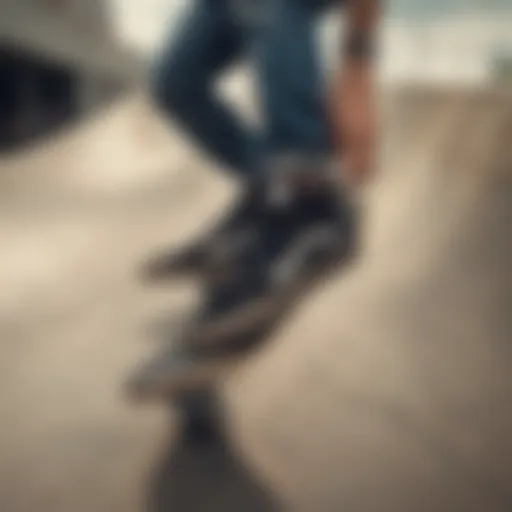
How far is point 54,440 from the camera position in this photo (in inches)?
26.7

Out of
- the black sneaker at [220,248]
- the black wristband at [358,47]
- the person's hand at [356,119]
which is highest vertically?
the black wristband at [358,47]

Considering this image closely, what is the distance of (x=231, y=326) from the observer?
67 cm

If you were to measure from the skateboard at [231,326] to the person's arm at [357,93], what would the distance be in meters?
0.06

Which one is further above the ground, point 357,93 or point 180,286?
point 357,93

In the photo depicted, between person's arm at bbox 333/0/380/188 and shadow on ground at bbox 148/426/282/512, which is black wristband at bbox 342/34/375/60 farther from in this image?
shadow on ground at bbox 148/426/282/512

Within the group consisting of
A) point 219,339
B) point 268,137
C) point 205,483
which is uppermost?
point 268,137

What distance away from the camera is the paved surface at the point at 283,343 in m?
0.67

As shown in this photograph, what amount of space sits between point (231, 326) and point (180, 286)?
1.8 inches

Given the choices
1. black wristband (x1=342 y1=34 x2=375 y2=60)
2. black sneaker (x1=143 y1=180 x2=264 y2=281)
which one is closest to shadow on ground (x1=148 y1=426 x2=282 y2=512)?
black sneaker (x1=143 y1=180 x2=264 y2=281)

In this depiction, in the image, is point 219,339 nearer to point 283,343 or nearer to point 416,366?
point 283,343

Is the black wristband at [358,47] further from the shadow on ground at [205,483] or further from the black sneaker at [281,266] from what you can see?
the shadow on ground at [205,483]

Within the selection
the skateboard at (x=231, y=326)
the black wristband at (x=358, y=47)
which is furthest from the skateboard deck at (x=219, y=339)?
the black wristband at (x=358, y=47)

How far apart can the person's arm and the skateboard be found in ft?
0.19

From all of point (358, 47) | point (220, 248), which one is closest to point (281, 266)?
point (220, 248)
